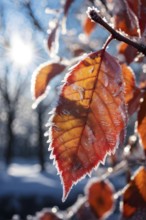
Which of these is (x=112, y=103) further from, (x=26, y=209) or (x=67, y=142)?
(x=26, y=209)

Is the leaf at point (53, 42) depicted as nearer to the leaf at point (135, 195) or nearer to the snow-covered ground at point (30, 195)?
the leaf at point (135, 195)

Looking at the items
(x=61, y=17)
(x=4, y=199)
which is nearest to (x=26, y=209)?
(x=4, y=199)

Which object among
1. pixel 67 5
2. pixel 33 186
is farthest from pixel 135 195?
pixel 33 186

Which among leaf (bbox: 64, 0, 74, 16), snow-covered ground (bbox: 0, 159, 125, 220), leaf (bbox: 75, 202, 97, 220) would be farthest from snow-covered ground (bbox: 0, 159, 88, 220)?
leaf (bbox: 64, 0, 74, 16)

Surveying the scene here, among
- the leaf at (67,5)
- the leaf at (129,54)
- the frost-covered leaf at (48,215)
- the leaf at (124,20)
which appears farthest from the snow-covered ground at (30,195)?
the leaf at (124,20)

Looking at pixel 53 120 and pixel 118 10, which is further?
pixel 118 10

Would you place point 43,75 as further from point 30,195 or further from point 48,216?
point 30,195
